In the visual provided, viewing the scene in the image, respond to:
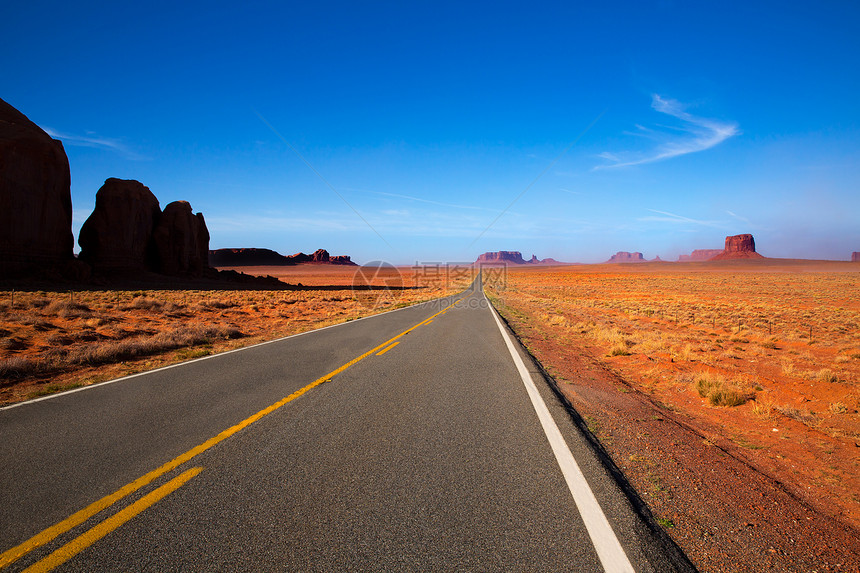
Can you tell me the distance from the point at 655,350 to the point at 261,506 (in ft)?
37.2

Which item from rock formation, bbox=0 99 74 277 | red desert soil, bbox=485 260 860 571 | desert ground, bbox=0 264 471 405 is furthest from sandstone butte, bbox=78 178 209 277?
red desert soil, bbox=485 260 860 571

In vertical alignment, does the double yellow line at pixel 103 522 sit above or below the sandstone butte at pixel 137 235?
below

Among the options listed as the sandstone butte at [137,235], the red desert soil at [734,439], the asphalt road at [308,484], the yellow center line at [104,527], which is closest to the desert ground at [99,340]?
the asphalt road at [308,484]

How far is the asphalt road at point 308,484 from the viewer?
254 centimetres

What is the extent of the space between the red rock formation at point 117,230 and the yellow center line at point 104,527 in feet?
167

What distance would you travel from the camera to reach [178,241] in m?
52.5

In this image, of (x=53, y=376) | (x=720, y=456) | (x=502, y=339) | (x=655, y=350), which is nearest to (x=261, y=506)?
(x=720, y=456)

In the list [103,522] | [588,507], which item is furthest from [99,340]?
[588,507]

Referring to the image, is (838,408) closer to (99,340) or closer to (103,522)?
(103,522)

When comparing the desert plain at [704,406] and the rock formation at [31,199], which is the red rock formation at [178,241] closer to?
the rock formation at [31,199]

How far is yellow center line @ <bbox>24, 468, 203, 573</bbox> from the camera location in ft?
7.88

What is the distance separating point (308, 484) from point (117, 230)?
2114 inches

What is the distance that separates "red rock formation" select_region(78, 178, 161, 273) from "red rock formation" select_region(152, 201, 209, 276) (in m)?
1.98

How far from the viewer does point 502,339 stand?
1244 cm
